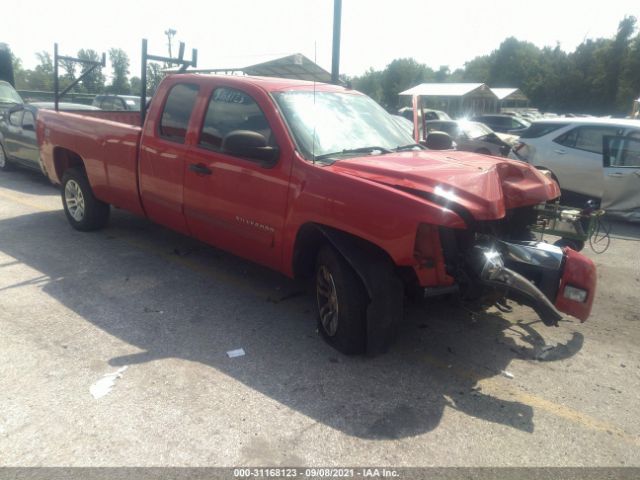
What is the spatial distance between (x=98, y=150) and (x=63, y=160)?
48.6 inches

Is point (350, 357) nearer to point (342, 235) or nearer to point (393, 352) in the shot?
point (393, 352)

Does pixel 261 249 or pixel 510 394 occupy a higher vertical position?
pixel 261 249

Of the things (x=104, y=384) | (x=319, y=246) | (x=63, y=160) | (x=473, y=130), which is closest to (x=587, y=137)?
(x=473, y=130)

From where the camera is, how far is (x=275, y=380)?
346 centimetres

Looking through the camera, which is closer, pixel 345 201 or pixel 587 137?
pixel 345 201

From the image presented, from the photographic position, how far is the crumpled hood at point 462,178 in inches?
130

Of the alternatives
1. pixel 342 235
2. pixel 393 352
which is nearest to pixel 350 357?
pixel 393 352

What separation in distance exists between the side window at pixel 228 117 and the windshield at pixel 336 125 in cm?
23

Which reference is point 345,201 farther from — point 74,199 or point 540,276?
point 74,199

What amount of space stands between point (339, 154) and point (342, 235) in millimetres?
757

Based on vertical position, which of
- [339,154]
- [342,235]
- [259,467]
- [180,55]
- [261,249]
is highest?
[180,55]

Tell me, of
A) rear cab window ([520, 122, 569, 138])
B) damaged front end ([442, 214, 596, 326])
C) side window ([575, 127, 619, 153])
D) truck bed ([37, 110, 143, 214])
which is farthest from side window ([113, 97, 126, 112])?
damaged front end ([442, 214, 596, 326])

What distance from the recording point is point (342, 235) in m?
3.74

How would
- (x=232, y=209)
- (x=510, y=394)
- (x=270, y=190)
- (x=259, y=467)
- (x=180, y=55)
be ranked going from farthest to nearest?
(x=180, y=55), (x=232, y=209), (x=270, y=190), (x=510, y=394), (x=259, y=467)
